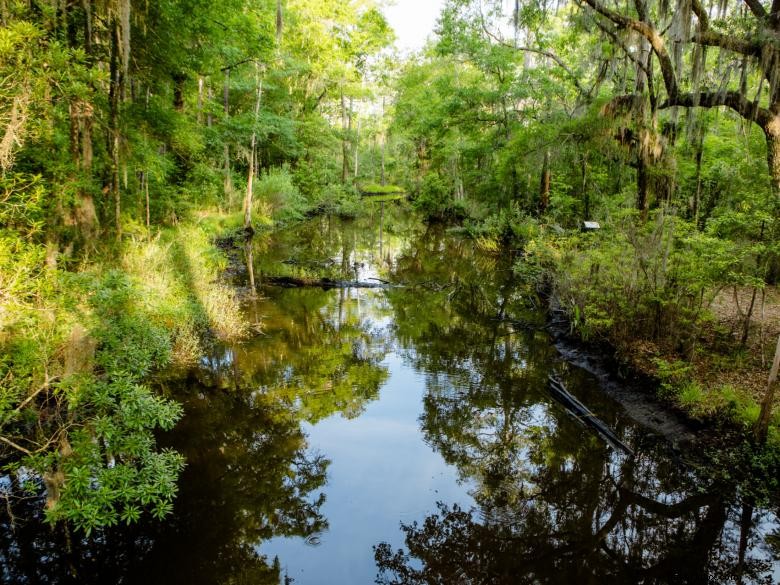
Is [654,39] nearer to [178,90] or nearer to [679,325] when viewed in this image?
[679,325]

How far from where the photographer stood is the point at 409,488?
242 inches

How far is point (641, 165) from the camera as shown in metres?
10.8

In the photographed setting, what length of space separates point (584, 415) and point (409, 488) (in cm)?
326

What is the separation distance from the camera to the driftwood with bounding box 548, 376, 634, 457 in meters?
6.74

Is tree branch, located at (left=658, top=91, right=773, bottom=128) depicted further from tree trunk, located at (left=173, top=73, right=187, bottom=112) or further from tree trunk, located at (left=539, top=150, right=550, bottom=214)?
tree trunk, located at (left=173, top=73, right=187, bottom=112)

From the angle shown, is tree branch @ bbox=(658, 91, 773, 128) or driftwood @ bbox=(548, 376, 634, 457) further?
tree branch @ bbox=(658, 91, 773, 128)

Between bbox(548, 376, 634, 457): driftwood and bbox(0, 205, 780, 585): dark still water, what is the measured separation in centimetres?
11

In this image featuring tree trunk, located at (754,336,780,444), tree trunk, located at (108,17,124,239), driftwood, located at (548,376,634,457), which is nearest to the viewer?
tree trunk, located at (754,336,780,444)

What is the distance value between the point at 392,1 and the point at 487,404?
33325mm

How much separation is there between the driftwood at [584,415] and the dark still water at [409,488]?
0.36 feet

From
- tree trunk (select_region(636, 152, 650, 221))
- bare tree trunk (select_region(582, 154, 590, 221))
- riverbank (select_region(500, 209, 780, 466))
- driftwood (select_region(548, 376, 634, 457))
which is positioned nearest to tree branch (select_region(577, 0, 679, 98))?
tree trunk (select_region(636, 152, 650, 221))

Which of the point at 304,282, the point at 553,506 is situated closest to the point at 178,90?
the point at 304,282

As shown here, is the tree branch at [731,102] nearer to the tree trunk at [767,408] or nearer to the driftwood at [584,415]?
the tree trunk at [767,408]

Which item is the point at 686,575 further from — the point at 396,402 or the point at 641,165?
the point at 641,165
